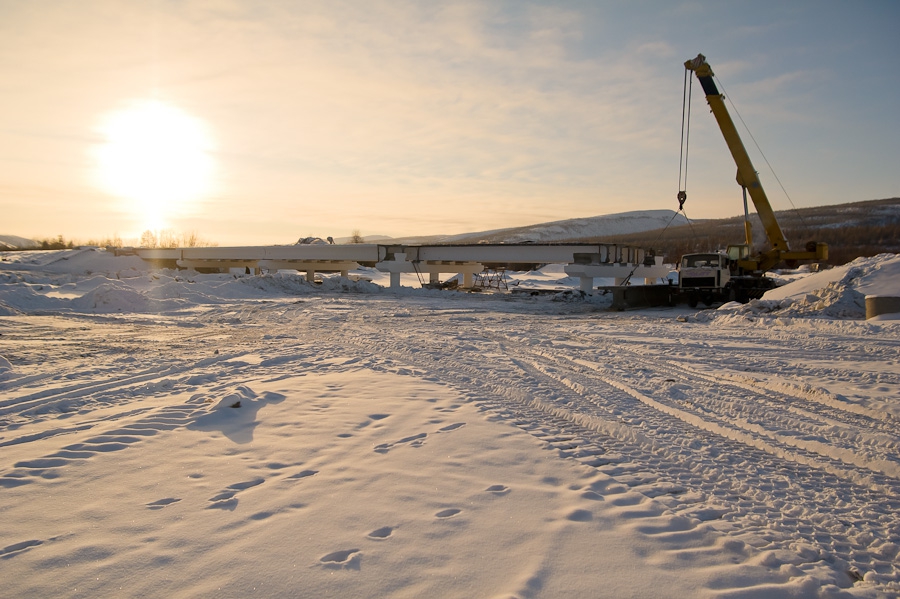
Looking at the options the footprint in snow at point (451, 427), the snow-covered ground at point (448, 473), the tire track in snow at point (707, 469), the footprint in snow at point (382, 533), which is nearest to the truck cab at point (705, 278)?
the snow-covered ground at point (448, 473)

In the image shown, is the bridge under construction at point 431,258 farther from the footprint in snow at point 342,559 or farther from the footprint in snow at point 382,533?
the footprint in snow at point 342,559

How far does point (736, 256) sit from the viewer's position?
26.6 meters

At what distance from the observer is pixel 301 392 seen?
24.5 ft

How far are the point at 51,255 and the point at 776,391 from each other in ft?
181

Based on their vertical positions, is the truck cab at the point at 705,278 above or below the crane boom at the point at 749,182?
below

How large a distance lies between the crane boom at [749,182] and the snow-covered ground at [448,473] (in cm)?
1608

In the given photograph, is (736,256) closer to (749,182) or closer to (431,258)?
(749,182)

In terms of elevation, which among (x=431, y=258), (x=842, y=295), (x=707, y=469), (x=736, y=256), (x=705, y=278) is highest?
(x=431, y=258)

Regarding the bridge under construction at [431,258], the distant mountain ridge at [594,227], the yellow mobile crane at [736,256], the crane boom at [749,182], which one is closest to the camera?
the yellow mobile crane at [736,256]

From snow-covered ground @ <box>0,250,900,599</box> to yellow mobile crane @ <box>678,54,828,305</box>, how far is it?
12420 millimetres

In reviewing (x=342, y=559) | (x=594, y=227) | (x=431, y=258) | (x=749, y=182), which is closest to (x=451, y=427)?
(x=342, y=559)

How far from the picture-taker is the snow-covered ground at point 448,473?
Result: 3.17m

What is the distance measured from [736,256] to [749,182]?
349cm

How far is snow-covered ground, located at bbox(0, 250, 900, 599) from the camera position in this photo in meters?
3.17
